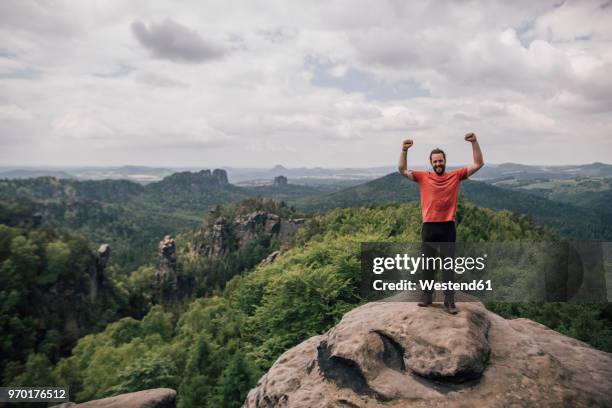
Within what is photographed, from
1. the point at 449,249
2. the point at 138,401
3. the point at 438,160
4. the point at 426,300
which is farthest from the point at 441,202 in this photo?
the point at 138,401

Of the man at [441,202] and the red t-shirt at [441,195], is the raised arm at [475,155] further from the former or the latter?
the red t-shirt at [441,195]

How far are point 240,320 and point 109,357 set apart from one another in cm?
3612

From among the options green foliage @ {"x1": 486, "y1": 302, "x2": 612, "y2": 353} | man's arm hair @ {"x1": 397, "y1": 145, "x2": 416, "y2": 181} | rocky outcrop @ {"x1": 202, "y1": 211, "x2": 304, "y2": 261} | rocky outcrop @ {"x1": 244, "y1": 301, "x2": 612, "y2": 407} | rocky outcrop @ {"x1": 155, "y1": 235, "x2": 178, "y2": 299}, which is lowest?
rocky outcrop @ {"x1": 155, "y1": 235, "x2": 178, "y2": 299}

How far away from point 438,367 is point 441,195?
3.97 metres

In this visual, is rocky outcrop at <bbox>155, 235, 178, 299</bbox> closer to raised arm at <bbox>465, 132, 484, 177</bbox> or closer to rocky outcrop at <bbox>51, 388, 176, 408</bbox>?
rocky outcrop at <bbox>51, 388, 176, 408</bbox>

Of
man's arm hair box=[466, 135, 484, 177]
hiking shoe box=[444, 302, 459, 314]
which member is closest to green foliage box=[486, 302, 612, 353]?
hiking shoe box=[444, 302, 459, 314]

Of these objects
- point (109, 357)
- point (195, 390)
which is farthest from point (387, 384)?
point (109, 357)

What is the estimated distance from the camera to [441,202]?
948cm

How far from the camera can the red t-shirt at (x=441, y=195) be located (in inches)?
374

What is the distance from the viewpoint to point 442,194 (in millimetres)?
9508

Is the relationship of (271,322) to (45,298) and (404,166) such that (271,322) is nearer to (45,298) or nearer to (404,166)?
(404,166)

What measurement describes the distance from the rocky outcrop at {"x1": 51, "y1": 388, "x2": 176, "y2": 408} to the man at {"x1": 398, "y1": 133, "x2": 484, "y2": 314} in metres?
17.5

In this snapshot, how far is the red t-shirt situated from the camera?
9.49 metres

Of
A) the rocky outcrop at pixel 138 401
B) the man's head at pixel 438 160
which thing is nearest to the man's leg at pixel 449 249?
the man's head at pixel 438 160
